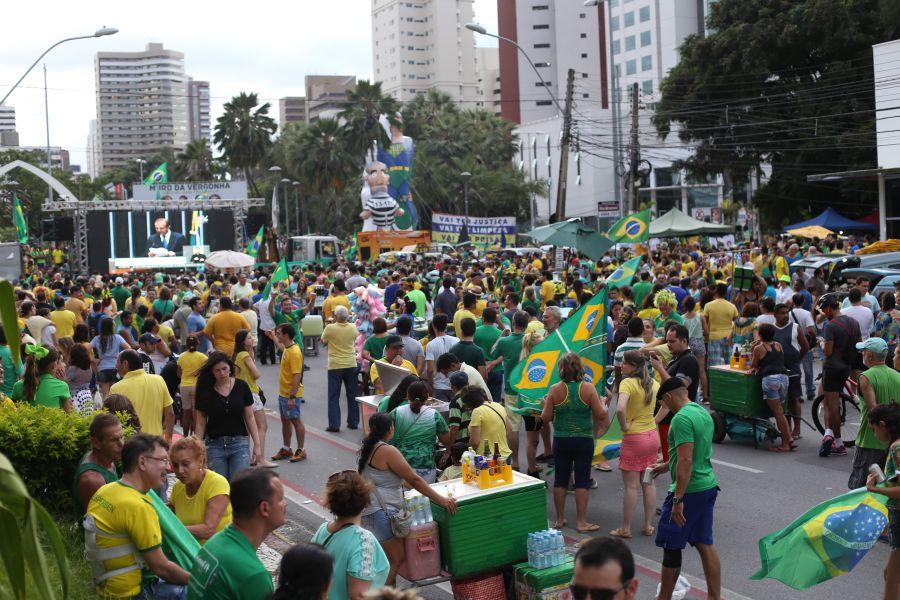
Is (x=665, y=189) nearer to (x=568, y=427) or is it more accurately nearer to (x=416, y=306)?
(x=416, y=306)

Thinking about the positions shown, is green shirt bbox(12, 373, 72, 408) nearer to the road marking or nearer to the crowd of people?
the crowd of people

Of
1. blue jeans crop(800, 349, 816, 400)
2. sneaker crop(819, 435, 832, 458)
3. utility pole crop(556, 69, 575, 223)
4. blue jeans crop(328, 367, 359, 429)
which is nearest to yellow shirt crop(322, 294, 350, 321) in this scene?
blue jeans crop(328, 367, 359, 429)

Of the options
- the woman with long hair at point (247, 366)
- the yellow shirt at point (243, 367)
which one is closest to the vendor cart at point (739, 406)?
the woman with long hair at point (247, 366)

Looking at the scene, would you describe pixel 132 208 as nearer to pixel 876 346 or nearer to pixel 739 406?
pixel 739 406

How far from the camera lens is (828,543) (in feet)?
20.2

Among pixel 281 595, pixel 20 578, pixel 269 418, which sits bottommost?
pixel 269 418

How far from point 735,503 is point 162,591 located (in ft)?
20.3

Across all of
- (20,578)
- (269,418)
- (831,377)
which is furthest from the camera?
(269,418)

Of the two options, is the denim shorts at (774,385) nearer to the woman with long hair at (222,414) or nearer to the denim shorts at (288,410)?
the denim shorts at (288,410)

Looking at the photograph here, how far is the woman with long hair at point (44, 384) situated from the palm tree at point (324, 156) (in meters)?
57.7

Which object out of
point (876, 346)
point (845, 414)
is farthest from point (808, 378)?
point (876, 346)

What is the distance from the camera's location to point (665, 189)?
3206 inches

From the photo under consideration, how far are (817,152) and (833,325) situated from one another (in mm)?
32958

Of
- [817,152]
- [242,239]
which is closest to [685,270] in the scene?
[817,152]
